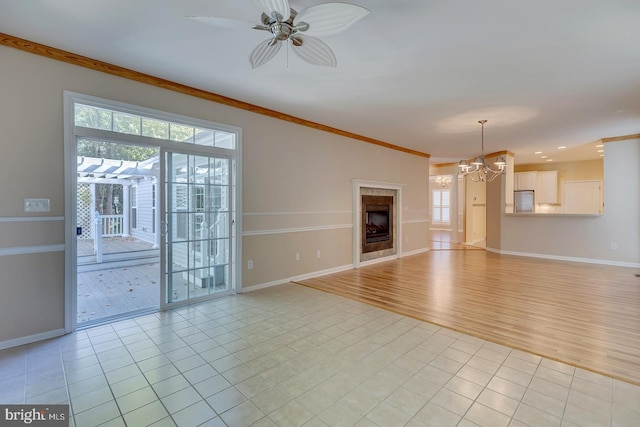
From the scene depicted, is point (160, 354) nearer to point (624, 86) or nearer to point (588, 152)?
point (624, 86)

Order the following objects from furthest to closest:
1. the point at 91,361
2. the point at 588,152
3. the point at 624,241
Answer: the point at 588,152
the point at 624,241
the point at 91,361

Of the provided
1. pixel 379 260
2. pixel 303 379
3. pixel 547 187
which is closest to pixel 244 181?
pixel 303 379

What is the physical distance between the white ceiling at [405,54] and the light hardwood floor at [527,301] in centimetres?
273

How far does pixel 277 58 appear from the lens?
2.94 metres

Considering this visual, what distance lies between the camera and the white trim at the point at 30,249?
8.64 feet

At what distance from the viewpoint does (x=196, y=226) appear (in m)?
3.87

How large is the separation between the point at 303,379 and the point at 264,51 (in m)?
2.55

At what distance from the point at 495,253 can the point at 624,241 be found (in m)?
2.46

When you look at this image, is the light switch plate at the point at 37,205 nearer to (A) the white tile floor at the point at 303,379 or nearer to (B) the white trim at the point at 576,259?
(A) the white tile floor at the point at 303,379

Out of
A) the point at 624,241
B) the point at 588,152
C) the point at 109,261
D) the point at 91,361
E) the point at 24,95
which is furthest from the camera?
the point at 588,152

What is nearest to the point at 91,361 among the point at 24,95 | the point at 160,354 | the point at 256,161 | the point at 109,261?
the point at 160,354

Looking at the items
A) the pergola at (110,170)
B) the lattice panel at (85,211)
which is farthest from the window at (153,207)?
the lattice panel at (85,211)

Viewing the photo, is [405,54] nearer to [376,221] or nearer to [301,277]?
[301,277]

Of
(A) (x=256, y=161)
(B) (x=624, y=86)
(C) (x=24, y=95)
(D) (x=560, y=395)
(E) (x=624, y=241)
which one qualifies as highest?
(B) (x=624, y=86)
